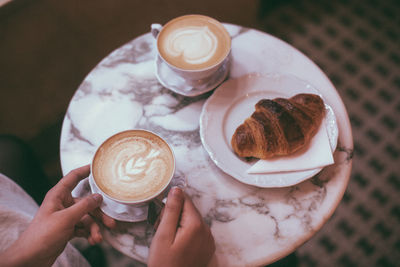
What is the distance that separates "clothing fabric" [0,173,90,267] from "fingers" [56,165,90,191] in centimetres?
21

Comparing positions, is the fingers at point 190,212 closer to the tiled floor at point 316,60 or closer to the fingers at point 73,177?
the fingers at point 73,177

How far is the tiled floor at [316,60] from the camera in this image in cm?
153

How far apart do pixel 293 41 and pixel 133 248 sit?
5.69ft

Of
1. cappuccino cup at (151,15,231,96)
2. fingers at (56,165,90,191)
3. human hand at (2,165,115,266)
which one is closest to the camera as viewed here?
human hand at (2,165,115,266)

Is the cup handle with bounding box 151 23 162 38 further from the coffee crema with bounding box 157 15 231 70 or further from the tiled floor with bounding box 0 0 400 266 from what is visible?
the tiled floor with bounding box 0 0 400 266

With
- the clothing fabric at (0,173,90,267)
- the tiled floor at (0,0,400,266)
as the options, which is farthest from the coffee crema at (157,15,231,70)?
the tiled floor at (0,0,400,266)

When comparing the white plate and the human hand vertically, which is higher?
the human hand

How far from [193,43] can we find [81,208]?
1.90 feet

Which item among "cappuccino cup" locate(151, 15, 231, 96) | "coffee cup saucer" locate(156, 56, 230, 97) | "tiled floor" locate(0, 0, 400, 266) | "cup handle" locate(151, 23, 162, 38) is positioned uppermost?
"cup handle" locate(151, 23, 162, 38)

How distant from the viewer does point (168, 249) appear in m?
0.73

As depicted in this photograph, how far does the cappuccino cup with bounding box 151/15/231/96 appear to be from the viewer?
975mm

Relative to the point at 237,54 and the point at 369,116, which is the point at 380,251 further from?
the point at 237,54

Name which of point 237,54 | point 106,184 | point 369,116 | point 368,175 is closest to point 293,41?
point 369,116

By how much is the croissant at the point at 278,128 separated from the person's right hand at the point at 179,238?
0.77 feet
